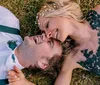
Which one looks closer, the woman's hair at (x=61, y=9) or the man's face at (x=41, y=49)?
the man's face at (x=41, y=49)

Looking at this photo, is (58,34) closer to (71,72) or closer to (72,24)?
(72,24)

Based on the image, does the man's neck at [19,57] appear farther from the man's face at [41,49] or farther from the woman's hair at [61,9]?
Result: the woman's hair at [61,9]

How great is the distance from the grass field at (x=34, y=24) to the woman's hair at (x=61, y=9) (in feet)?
0.95

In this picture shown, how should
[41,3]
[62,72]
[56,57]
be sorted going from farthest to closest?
1. [41,3]
2. [62,72]
3. [56,57]

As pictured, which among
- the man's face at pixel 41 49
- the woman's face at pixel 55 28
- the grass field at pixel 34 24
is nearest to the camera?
the man's face at pixel 41 49

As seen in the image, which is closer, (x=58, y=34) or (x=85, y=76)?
(x=58, y=34)

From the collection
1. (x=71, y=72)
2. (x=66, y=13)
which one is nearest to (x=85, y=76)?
(x=71, y=72)

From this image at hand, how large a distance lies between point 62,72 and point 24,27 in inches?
24.4

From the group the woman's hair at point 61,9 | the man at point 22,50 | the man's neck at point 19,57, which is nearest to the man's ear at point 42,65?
the man at point 22,50

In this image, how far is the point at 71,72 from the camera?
3096 millimetres

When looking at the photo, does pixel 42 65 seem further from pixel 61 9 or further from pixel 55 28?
pixel 61 9

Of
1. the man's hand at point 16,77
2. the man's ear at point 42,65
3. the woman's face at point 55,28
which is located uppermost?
the woman's face at point 55,28

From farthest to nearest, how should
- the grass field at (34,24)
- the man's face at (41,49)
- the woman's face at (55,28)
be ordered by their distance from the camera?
1. the grass field at (34,24)
2. the woman's face at (55,28)
3. the man's face at (41,49)

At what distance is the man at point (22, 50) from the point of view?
2766mm
